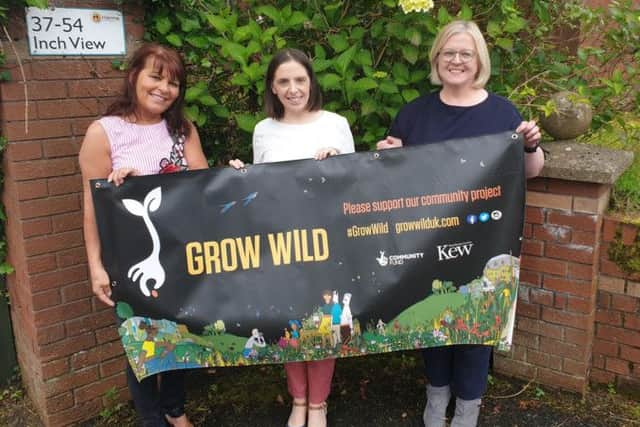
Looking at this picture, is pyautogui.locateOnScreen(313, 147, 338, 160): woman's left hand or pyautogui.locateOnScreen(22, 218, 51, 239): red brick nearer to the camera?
pyautogui.locateOnScreen(313, 147, 338, 160): woman's left hand

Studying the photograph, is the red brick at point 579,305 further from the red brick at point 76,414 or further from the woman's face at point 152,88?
the red brick at point 76,414

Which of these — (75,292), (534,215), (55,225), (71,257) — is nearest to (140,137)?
(55,225)

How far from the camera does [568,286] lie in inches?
125

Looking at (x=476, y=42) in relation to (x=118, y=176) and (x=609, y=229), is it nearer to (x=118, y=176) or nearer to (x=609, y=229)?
(x=609, y=229)

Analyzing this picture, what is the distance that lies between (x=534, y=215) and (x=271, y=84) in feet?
5.37

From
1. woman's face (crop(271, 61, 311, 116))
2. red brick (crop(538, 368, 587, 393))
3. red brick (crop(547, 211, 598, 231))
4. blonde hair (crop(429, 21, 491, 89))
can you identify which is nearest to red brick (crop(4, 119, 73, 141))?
woman's face (crop(271, 61, 311, 116))

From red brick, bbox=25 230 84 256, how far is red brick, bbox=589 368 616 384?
2986mm

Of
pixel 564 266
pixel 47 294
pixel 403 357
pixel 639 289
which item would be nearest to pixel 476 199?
pixel 564 266

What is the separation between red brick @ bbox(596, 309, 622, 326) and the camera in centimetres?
315

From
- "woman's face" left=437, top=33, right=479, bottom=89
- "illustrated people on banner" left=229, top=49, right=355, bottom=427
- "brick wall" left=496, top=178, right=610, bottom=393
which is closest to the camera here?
"woman's face" left=437, top=33, right=479, bottom=89

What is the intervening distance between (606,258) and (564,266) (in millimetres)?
223

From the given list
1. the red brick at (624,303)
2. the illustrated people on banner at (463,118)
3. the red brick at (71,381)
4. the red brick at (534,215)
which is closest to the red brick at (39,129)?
the red brick at (71,381)

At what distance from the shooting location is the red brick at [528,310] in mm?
3285

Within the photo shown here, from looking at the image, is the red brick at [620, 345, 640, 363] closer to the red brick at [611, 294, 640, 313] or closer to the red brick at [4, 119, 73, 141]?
the red brick at [611, 294, 640, 313]
